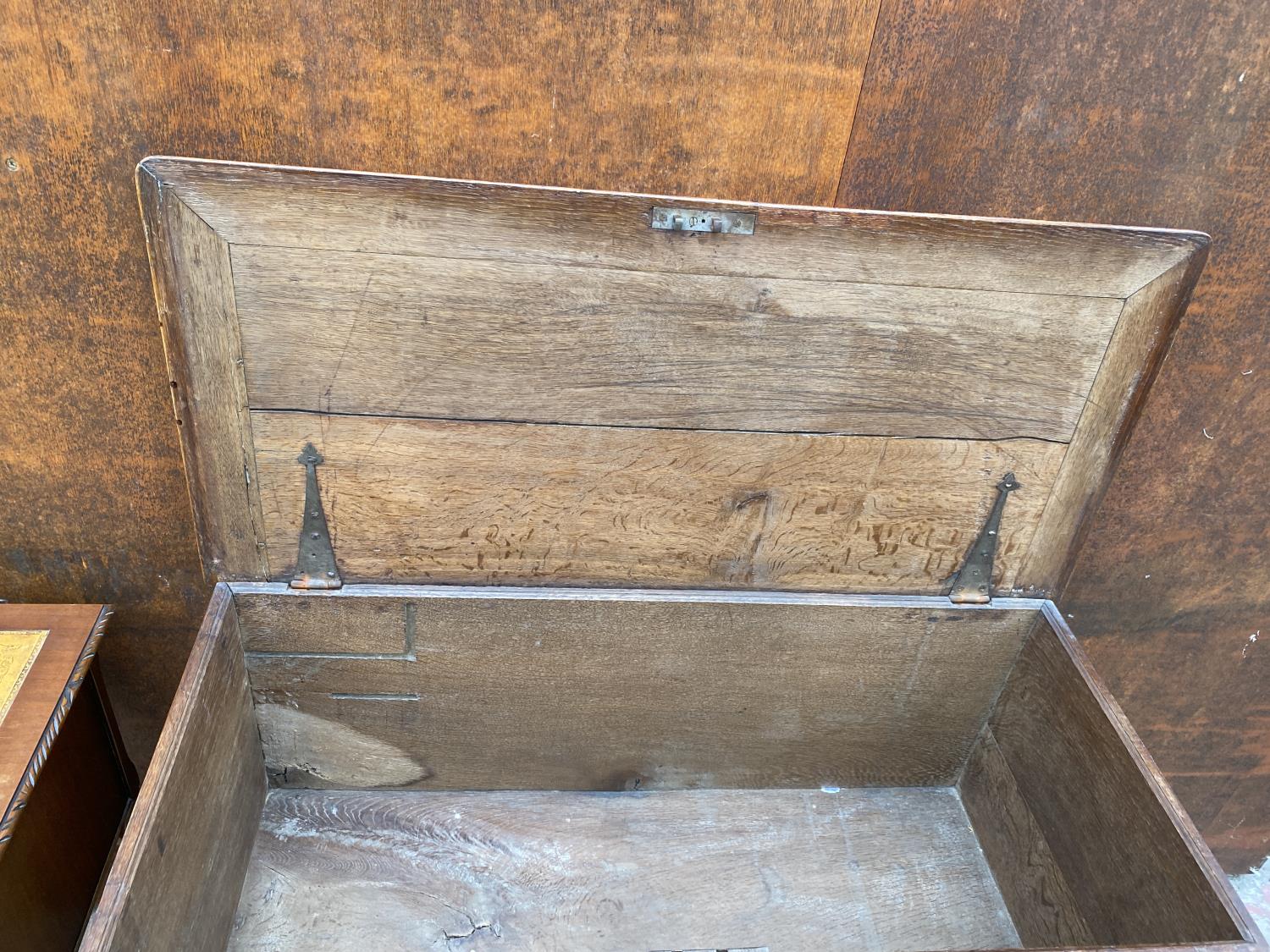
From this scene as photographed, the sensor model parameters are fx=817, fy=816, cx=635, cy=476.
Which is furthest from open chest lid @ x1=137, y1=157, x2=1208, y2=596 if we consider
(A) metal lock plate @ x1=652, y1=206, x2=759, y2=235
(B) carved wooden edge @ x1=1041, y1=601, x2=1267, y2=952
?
(B) carved wooden edge @ x1=1041, y1=601, x2=1267, y2=952

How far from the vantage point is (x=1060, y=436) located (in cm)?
105

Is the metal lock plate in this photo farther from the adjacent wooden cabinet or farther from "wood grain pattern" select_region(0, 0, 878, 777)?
the adjacent wooden cabinet

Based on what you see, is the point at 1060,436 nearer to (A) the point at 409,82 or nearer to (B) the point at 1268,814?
(A) the point at 409,82

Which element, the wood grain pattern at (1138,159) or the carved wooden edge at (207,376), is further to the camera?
the wood grain pattern at (1138,159)

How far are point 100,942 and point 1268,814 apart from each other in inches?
92.9

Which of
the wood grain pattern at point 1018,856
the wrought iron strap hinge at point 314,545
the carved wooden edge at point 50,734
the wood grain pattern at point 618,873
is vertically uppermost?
the wrought iron strap hinge at point 314,545

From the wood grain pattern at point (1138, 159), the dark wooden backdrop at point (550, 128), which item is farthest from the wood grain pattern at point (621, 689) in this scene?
the wood grain pattern at point (1138, 159)

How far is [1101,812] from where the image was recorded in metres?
1.00

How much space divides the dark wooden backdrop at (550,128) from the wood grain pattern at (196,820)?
34cm

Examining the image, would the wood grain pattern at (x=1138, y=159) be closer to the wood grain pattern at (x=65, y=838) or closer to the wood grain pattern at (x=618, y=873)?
the wood grain pattern at (x=618, y=873)

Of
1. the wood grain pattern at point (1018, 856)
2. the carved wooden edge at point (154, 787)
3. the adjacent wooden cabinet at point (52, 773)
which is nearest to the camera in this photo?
the carved wooden edge at point (154, 787)

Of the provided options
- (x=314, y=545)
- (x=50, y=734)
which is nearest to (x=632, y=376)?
(x=314, y=545)

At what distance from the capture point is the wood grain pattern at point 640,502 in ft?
3.27

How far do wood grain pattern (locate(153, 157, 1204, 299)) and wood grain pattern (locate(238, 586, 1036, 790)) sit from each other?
0.46 meters
